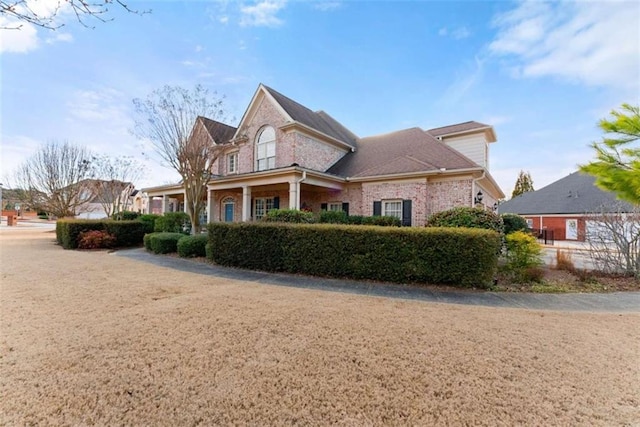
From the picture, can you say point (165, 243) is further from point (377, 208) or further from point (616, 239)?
point (616, 239)

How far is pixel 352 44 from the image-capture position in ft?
36.3

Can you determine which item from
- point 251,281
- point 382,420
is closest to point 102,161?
point 251,281

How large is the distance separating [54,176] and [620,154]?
32708mm

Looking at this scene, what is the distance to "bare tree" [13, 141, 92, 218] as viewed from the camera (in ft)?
67.9

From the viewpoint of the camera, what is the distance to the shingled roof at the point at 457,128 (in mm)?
15639

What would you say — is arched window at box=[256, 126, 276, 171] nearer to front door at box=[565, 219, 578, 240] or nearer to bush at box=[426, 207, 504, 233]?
bush at box=[426, 207, 504, 233]

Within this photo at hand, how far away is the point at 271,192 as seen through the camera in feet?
55.3

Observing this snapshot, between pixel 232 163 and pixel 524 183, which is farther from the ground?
pixel 524 183

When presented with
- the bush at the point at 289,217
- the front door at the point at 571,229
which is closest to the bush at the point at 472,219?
the bush at the point at 289,217

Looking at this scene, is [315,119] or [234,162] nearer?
[315,119]

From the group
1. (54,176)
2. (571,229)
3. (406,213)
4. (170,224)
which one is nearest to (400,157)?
(406,213)

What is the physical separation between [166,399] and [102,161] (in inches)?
1050

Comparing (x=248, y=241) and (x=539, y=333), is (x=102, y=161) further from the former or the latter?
(x=539, y=333)

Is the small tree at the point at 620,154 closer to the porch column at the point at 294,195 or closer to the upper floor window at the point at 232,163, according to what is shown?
the porch column at the point at 294,195
